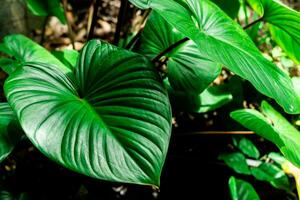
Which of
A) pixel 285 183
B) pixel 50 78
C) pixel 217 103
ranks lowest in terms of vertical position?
pixel 285 183

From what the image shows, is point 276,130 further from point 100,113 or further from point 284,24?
point 100,113

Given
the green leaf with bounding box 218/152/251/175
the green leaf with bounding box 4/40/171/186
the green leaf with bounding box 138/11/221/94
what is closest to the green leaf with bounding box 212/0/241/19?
the green leaf with bounding box 138/11/221/94

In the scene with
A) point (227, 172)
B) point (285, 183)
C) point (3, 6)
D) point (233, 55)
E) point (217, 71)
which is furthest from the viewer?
point (3, 6)

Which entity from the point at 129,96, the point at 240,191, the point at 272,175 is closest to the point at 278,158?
the point at 272,175

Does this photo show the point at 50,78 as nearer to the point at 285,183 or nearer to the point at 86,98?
the point at 86,98

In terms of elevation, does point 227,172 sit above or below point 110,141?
below

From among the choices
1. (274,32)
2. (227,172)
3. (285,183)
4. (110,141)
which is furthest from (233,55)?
(227,172)

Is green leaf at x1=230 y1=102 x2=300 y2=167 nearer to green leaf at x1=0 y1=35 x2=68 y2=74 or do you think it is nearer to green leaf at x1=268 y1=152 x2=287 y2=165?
green leaf at x1=268 y1=152 x2=287 y2=165
